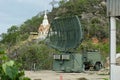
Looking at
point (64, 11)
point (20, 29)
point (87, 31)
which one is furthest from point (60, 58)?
point (20, 29)

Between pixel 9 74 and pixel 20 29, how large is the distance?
7518 cm

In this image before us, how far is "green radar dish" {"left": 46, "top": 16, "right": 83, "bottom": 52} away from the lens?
3634cm

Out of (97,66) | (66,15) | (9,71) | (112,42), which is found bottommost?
(97,66)

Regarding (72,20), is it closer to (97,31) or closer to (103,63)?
(103,63)

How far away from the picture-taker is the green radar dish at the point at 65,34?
36344mm

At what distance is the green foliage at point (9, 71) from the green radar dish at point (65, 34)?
29.2m

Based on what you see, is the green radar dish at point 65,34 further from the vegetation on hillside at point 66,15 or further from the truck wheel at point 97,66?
the truck wheel at point 97,66

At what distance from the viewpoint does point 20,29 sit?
266 feet

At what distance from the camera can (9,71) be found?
6387 millimetres

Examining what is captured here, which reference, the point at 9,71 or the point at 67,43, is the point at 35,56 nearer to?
the point at 67,43

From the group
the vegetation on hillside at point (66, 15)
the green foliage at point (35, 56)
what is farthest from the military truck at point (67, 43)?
the vegetation on hillside at point (66, 15)

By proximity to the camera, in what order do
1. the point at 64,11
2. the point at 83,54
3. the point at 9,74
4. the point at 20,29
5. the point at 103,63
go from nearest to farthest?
the point at 9,74 < the point at 83,54 < the point at 103,63 < the point at 64,11 < the point at 20,29

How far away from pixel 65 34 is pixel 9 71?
31470 mm

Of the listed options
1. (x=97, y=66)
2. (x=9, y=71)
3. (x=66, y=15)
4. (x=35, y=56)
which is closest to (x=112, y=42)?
(x=9, y=71)
